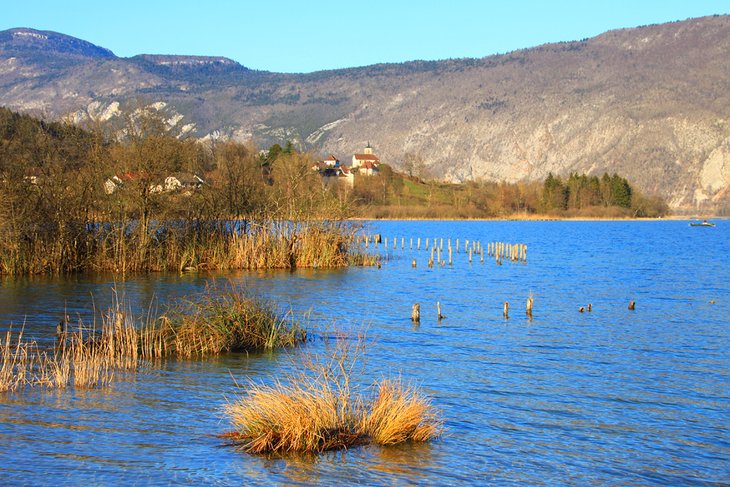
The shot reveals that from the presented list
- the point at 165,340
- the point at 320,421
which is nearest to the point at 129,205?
the point at 165,340

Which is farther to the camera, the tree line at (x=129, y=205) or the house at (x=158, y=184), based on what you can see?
the house at (x=158, y=184)

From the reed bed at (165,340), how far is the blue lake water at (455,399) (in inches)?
26.5

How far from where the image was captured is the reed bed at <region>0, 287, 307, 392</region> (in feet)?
59.4

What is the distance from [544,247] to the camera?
8094cm

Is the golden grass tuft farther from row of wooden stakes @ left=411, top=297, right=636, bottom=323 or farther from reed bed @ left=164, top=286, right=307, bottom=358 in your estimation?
row of wooden stakes @ left=411, top=297, right=636, bottom=323

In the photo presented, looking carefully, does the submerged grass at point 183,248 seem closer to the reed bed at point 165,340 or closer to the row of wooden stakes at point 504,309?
the row of wooden stakes at point 504,309

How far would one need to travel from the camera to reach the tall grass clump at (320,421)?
→ 12.7 meters

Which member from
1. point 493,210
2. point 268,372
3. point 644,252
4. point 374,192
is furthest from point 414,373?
point 493,210

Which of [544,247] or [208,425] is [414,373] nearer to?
[208,425]

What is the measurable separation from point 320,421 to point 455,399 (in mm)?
4781

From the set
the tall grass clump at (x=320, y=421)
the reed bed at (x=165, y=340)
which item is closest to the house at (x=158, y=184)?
the reed bed at (x=165, y=340)

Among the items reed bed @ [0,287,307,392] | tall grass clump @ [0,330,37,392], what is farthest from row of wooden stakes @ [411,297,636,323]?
tall grass clump @ [0,330,37,392]

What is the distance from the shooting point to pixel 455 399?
1686cm

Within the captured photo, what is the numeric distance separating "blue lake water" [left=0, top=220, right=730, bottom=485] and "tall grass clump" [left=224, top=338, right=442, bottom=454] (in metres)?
0.26
